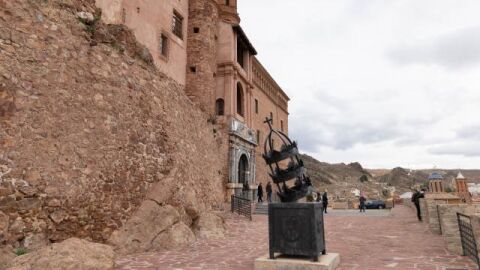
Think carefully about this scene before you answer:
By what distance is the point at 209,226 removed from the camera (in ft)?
34.5

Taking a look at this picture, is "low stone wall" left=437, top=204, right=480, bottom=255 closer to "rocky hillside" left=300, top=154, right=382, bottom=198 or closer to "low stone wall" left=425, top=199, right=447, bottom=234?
"low stone wall" left=425, top=199, right=447, bottom=234

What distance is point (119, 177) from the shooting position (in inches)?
307

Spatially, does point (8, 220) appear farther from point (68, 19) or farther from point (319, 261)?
point (319, 261)

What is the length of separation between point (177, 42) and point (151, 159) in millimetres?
11142

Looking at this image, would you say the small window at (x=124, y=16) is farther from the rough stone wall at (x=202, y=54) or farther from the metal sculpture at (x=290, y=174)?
the metal sculpture at (x=290, y=174)

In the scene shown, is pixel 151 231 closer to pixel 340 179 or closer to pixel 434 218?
pixel 434 218

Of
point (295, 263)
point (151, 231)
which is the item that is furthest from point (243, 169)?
point (295, 263)

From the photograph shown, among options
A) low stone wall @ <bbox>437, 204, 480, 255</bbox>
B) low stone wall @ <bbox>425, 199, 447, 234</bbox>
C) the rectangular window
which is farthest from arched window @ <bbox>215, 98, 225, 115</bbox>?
low stone wall @ <bbox>437, 204, 480, 255</bbox>

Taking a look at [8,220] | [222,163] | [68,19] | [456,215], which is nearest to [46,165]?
[8,220]

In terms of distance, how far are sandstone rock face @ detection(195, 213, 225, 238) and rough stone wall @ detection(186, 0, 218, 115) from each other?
8.74 meters

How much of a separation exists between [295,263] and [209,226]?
5.32 meters

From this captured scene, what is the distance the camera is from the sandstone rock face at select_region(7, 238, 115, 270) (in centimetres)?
483

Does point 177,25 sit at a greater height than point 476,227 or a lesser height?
greater

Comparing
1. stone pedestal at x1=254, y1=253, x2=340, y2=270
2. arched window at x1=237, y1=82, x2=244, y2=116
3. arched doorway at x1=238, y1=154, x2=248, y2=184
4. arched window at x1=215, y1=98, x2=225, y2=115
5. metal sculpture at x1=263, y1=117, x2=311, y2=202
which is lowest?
stone pedestal at x1=254, y1=253, x2=340, y2=270
